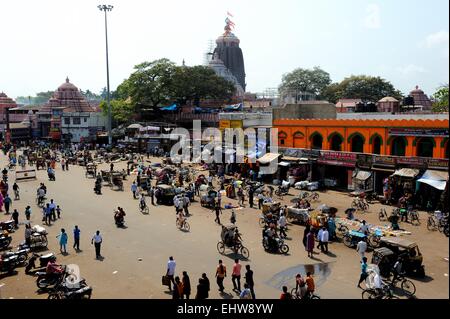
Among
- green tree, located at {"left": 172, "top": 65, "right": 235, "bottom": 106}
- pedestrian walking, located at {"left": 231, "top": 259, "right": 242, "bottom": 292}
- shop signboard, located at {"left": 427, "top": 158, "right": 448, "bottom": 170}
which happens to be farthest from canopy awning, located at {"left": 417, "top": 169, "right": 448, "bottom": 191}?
green tree, located at {"left": 172, "top": 65, "right": 235, "bottom": 106}

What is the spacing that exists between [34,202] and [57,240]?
1013 centimetres

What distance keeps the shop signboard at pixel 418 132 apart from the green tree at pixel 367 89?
5679 centimetres

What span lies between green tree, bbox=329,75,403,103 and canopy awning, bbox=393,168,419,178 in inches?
2316

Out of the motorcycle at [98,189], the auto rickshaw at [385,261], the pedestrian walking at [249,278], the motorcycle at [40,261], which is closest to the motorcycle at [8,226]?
the motorcycle at [40,261]

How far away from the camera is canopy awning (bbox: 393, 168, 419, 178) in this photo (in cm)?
2703

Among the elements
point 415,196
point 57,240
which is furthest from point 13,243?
point 415,196

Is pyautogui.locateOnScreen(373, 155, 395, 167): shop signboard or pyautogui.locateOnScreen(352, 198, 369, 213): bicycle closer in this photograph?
pyautogui.locateOnScreen(352, 198, 369, 213): bicycle

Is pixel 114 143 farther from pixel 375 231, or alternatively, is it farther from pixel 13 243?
pixel 375 231

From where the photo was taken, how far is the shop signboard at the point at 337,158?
3186 centimetres

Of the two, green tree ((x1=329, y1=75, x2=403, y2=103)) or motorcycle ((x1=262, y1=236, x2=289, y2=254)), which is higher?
green tree ((x1=329, y1=75, x2=403, y2=103))

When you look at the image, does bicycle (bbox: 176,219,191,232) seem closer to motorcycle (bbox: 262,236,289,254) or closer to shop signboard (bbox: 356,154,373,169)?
motorcycle (bbox: 262,236,289,254)

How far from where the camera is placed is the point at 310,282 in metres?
13.1

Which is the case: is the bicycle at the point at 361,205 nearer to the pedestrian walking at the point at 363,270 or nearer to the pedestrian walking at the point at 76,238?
the pedestrian walking at the point at 363,270

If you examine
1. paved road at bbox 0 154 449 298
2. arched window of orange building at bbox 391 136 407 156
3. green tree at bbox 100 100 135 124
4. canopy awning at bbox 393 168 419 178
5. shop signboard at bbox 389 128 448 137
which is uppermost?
green tree at bbox 100 100 135 124
